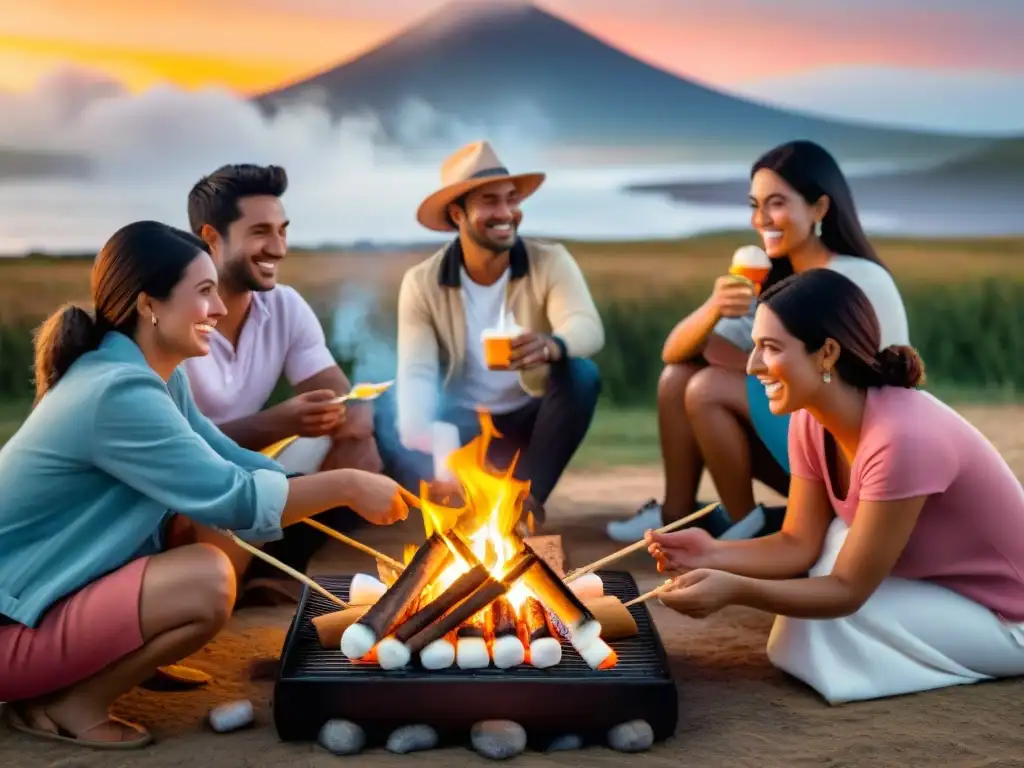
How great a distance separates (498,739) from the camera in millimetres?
3049

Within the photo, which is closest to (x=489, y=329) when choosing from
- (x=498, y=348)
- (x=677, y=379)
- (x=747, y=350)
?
(x=498, y=348)

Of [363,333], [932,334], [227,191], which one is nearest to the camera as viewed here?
[227,191]

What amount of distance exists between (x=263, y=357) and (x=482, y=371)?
3.41 ft

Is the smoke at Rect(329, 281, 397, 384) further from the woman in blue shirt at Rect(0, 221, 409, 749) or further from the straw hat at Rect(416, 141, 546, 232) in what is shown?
the woman in blue shirt at Rect(0, 221, 409, 749)

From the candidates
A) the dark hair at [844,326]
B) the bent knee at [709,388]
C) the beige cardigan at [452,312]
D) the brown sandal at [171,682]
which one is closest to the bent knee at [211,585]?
the brown sandal at [171,682]

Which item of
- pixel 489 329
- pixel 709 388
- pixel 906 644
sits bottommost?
pixel 906 644

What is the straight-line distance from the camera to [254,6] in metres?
9.57

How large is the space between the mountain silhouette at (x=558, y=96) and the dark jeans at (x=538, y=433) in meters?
5.21

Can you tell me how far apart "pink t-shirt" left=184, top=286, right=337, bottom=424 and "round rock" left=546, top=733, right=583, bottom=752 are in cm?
203

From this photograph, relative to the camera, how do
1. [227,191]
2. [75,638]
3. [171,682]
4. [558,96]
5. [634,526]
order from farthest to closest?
1. [558,96]
2. [634,526]
3. [227,191]
4. [171,682]
5. [75,638]

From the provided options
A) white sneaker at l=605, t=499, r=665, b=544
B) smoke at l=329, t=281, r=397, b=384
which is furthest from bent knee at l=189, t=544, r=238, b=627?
smoke at l=329, t=281, r=397, b=384

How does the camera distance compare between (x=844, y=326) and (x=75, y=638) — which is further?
(x=844, y=326)

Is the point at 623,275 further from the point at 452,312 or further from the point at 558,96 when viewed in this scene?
the point at 452,312

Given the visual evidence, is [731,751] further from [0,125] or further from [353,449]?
[0,125]
